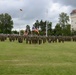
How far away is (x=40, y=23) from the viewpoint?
161 m

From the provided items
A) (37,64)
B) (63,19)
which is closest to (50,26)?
(63,19)

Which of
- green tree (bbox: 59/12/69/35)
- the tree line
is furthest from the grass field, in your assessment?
green tree (bbox: 59/12/69/35)

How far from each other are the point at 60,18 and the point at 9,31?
27785mm

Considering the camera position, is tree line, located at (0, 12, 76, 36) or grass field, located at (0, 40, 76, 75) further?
tree line, located at (0, 12, 76, 36)

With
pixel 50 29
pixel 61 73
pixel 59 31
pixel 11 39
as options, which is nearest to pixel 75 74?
pixel 61 73

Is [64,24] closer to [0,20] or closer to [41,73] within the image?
[0,20]

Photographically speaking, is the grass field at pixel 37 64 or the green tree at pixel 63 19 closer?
the grass field at pixel 37 64

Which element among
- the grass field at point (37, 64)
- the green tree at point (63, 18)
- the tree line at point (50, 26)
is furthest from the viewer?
the green tree at point (63, 18)

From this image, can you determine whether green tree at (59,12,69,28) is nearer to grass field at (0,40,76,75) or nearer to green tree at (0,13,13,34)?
green tree at (0,13,13,34)

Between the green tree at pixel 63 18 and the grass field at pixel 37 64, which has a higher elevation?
the green tree at pixel 63 18

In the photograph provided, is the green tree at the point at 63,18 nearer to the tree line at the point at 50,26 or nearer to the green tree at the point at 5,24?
the tree line at the point at 50,26

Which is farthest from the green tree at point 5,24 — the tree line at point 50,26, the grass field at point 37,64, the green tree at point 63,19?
the grass field at point 37,64

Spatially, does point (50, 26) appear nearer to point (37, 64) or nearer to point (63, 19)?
point (63, 19)

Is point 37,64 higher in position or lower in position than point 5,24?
lower
